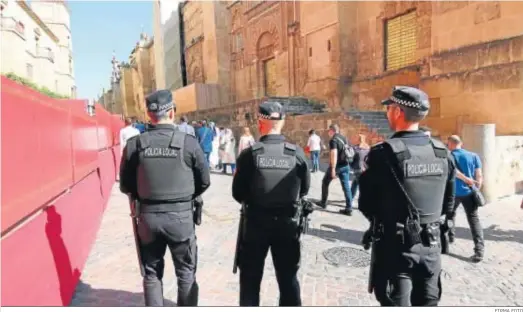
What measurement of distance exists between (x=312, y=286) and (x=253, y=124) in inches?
499

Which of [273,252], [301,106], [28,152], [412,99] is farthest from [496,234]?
[301,106]

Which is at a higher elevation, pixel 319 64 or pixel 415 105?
pixel 319 64

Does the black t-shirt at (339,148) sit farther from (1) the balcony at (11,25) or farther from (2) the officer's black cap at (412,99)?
(1) the balcony at (11,25)

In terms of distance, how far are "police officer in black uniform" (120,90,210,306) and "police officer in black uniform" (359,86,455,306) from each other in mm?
1429

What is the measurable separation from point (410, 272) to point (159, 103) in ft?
7.39

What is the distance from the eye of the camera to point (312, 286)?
3578mm

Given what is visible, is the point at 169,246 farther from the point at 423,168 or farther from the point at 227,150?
the point at 227,150

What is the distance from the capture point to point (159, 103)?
268cm

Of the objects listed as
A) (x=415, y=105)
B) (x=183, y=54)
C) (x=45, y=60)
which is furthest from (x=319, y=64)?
(x=45, y=60)

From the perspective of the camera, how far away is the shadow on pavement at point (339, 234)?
503 cm

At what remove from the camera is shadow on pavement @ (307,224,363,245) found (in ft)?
16.5

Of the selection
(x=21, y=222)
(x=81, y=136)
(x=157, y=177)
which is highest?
(x=81, y=136)
